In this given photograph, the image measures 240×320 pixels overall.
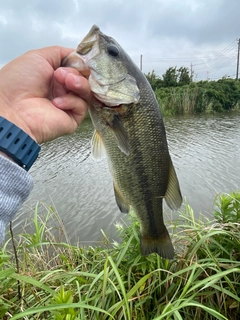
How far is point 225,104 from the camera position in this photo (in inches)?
1114

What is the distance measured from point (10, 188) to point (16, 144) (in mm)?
256

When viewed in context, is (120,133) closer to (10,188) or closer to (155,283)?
(10,188)

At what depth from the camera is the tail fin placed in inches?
85.7

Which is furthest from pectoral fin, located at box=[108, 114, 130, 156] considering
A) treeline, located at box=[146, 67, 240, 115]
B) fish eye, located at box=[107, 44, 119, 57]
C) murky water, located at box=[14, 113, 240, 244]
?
treeline, located at box=[146, 67, 240, 115]

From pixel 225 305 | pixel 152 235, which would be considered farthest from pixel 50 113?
pixel 225 305

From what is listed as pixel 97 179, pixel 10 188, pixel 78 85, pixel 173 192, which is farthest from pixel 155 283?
pixel 97 179

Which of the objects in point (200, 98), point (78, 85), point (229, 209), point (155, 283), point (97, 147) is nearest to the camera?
point (78, 85)

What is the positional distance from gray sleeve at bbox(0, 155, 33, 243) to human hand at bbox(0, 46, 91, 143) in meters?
0.44

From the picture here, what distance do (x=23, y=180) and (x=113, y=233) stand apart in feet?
15.5

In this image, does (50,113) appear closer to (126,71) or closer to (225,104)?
(126,71)

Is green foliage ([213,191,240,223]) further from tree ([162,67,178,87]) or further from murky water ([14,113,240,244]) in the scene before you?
tree ([162,67,178,87])

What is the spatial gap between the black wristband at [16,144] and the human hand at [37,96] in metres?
0.23

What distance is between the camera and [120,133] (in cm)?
186

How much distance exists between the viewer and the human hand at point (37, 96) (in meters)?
1.82
